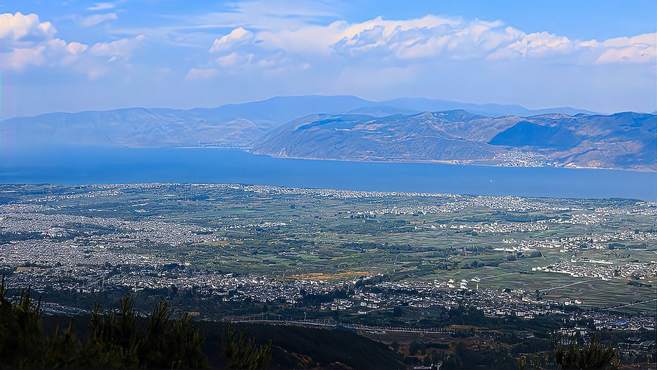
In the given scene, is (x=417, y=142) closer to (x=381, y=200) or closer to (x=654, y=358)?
(x=381, y=200)

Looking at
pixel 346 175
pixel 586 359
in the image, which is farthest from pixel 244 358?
pixel 346 175

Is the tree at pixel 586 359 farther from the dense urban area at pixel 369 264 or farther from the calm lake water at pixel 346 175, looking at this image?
the calm lake water at pixel 346 175

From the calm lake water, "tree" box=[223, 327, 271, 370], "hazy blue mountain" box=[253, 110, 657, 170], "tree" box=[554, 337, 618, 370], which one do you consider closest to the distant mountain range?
"hazy blue mountain" box=[253, 110, 657, 170]

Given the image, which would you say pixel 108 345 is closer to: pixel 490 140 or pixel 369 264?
pixel 369 264

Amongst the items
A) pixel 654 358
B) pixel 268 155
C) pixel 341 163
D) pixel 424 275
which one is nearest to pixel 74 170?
pixel 341 163

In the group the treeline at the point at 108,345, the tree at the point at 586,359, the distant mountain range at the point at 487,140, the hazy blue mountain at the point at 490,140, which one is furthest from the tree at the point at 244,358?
the hazy blue mountain at the point at 490,140

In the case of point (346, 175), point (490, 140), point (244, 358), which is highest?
point (490, 140)
